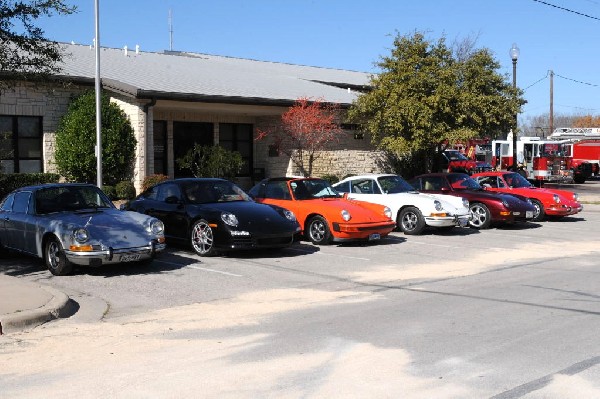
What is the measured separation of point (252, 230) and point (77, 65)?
49.3ft

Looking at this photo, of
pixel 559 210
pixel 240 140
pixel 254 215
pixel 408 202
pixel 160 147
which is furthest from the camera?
pixel 240 140

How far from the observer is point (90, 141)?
21.6 m

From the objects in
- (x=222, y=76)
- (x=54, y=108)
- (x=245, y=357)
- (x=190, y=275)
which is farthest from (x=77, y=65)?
(x=245, y=357)

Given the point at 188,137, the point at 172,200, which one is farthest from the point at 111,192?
the point at 172,200

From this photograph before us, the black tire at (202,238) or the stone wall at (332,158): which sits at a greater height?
the stone wall at (332,158)

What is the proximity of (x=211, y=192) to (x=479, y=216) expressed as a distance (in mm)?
7486

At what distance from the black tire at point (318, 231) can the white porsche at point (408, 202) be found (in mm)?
2625

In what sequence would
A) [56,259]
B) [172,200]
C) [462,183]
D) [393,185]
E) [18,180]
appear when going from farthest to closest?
1. [18,180]
2. [462,183]
3. [393,185]
4. [172,200]
5. [56,259]

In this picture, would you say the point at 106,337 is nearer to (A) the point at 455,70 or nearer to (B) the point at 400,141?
(B) the point at 400,141

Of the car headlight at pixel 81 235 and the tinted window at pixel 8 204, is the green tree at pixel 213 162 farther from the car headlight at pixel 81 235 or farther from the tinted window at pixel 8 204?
the car headlight at pixel 81 235

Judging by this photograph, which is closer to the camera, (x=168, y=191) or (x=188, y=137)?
(x=168, y=191)

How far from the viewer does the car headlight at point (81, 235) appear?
10078 mm

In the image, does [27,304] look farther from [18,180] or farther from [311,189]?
[18,180]

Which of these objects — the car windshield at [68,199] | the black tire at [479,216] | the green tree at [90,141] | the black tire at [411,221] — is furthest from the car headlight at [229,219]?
the green tree at [90,141]
